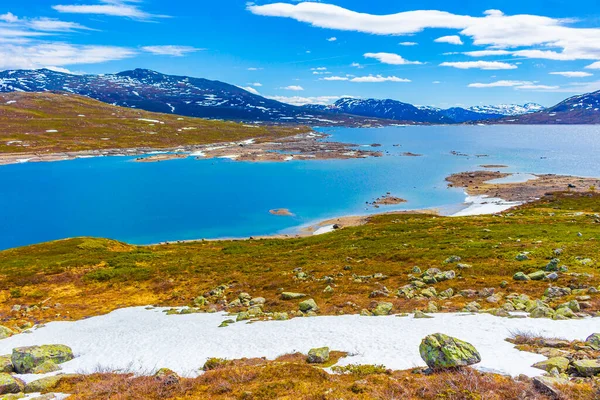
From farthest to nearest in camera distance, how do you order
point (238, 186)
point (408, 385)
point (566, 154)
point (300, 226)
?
1. point (566, 154)
2. point (238, 186)
3. point (300, 226)
4. point (408, 385)

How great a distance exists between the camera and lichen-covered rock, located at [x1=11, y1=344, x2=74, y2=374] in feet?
55.7

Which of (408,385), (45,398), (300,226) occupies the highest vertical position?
(408,385)

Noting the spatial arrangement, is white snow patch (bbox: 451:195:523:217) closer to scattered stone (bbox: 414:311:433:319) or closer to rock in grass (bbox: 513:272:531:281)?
rock in grass (bbox: 513:272:531:281)

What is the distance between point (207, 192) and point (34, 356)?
10141cm

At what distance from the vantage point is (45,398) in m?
13.5

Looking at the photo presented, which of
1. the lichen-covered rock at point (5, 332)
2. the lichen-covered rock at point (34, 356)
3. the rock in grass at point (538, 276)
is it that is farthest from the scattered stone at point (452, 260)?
the lichen-covered rock at point (5, 332)

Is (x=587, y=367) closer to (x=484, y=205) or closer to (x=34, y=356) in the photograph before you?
(x=34, y=356)

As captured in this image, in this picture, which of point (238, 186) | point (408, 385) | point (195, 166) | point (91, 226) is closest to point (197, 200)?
point (238, 186)

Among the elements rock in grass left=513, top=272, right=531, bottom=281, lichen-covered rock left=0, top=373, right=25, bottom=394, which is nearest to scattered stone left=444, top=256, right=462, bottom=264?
rock in grass left=513, top=272, right=531, bottom=281

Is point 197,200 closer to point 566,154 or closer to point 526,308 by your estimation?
point 526,308

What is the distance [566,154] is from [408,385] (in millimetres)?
229637

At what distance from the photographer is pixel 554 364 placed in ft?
40.1

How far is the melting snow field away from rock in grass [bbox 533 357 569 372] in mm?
293

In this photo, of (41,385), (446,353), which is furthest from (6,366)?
(446,353)
